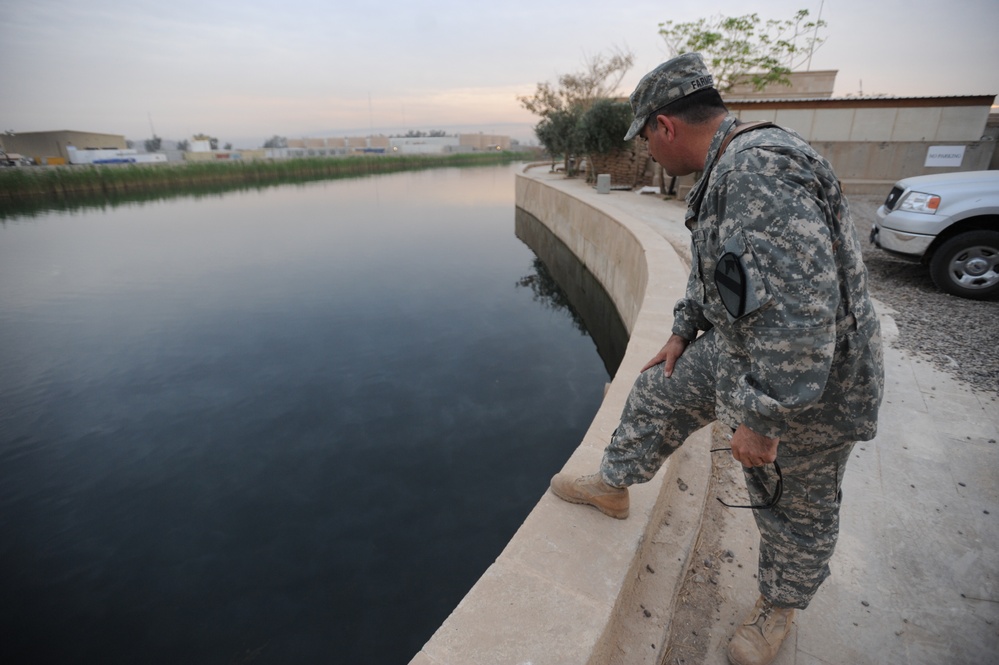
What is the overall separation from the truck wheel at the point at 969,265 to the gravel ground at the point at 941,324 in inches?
4.6

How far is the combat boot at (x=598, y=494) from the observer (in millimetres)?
1886

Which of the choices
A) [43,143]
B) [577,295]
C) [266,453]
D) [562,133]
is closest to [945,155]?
[577,295]

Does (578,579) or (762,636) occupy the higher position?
(578,579)

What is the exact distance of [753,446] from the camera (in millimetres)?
1254

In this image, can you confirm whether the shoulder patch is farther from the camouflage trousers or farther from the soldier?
the camouflage trousers

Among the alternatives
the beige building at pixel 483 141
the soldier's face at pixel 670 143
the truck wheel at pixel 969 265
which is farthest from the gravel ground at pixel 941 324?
the beige building at pixel 483 141

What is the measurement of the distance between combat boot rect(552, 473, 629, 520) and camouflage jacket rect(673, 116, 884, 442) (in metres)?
0.68

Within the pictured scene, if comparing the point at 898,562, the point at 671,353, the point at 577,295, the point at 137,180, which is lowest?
the point at 577,295

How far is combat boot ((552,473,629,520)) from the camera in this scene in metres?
1.89

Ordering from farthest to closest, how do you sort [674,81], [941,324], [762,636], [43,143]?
1. [43,143]
2. [941,324]
3. [762,636]
4. [674,81]

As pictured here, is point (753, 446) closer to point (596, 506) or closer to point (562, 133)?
point (596, 506)

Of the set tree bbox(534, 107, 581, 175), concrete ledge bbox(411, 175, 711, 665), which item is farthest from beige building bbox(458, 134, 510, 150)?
concrete ledge bbox(411, 175, 711, 665)

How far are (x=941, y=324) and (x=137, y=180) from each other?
38.2 metres

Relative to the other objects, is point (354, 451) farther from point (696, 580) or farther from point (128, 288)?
point (128, 288)
